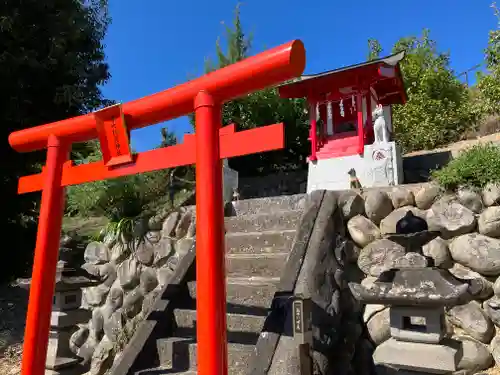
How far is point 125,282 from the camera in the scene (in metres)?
6.67

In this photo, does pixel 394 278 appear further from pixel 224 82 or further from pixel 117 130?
pixel 117 130

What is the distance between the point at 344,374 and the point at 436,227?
2032 mm

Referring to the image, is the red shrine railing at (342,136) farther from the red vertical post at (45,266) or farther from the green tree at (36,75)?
the green tree at (36,75)

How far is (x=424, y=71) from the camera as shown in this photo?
48.9ft

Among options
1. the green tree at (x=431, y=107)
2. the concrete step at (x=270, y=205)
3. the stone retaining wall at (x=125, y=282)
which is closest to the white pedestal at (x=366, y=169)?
the concrete step at (x=270, y=205)

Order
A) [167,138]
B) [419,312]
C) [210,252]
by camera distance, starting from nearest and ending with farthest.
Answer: [419,312] → [210,252] → [167,138]

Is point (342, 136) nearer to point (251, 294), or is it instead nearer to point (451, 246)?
point (451, 246)

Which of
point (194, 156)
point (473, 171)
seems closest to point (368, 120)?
point (473, 171)

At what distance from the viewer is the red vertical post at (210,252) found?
3.04 meters

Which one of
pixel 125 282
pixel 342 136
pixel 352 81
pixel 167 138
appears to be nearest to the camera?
pixel 125 282

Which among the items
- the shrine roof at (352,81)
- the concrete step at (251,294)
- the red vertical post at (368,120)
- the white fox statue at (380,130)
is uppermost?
the shrine roof at (352,81)

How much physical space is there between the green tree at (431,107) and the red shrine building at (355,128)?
14.1ft

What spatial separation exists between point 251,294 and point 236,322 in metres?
0.38

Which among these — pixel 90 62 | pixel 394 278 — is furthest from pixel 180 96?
pixel 90 62
